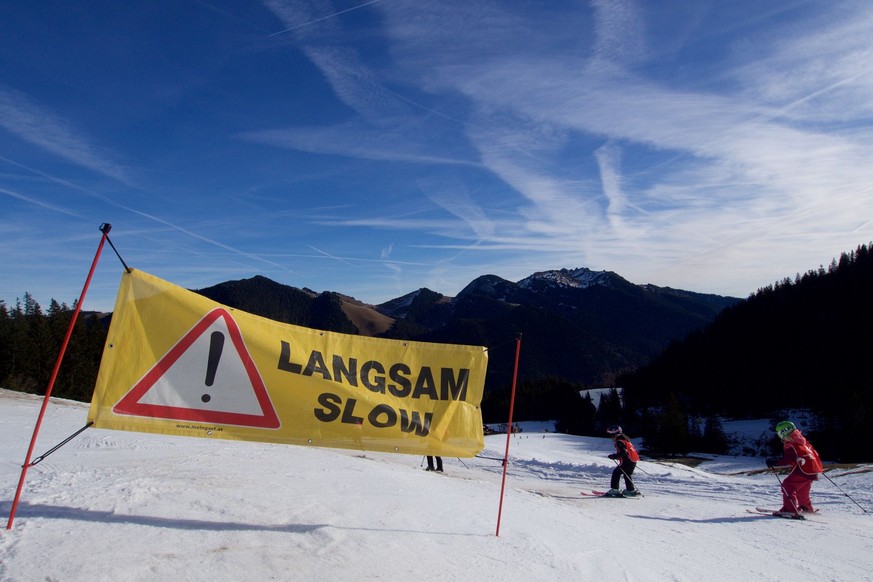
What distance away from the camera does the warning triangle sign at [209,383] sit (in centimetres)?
641

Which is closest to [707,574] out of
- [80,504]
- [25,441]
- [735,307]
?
[80,504]

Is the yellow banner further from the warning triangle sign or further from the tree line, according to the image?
the tree line

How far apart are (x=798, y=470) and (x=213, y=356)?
37.8 ft

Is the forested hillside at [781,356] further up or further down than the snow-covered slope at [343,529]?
further up

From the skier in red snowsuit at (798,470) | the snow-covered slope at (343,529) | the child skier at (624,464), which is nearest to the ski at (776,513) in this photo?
the skier in red snowsuit at (798,470)

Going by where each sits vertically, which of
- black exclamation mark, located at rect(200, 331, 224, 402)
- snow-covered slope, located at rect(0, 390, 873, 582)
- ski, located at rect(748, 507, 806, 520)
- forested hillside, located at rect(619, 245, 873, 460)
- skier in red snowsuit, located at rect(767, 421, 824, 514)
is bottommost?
snow-covered slope, located at rect(0, 390, 873, 582)

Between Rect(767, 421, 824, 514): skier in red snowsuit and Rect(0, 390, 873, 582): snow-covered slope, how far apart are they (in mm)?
421

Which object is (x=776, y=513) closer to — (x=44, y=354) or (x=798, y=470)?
(x=798, y=470)

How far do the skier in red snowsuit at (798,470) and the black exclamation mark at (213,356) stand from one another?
10972mm

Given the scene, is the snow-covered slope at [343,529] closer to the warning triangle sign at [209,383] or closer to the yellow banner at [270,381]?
the yellow banner at [270,381]

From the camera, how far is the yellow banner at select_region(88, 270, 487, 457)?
6.33 meters

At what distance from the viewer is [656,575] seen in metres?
6.03

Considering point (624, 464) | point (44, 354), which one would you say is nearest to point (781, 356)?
point (624, 464)

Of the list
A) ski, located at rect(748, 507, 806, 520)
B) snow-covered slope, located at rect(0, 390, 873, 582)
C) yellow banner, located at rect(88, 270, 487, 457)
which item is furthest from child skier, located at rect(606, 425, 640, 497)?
yellow banner, located at rect(88, 270, 487, 457)
